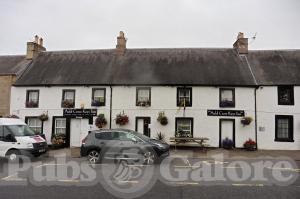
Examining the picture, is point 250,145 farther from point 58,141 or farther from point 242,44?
point 58,141

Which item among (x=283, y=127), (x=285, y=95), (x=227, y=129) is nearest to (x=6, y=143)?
(x=227, y=129)

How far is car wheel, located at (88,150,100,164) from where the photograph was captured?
14802mm

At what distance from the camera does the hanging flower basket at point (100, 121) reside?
845 inches

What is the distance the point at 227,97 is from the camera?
21.5m

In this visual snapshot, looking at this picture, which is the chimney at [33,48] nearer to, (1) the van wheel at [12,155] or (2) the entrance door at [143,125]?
(2) the entrance door at [143,125]

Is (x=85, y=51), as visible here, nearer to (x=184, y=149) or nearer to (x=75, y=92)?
(x=75, y=92)

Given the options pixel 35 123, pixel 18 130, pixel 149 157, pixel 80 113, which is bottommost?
pixel 149 157

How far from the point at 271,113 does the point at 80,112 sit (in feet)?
45.0

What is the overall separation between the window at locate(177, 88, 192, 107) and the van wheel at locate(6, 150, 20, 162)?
437 inches

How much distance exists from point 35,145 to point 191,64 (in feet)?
43.1

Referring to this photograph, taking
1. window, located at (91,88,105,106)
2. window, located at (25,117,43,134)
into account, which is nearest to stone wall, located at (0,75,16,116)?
window, located at (25,117,43,134)

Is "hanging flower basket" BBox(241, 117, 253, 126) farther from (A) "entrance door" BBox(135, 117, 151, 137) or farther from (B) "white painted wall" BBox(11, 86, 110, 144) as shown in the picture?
(B) "white painted wall" BBox(11, 86, 110, 144)

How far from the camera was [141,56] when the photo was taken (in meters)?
24.9

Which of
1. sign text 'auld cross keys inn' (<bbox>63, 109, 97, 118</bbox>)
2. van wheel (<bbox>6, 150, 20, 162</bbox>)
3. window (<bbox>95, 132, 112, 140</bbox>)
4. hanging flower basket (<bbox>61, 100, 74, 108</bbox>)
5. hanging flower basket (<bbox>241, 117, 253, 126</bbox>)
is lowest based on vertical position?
van wheel (<bbox>6, 150, 20, 162</bbox>)
